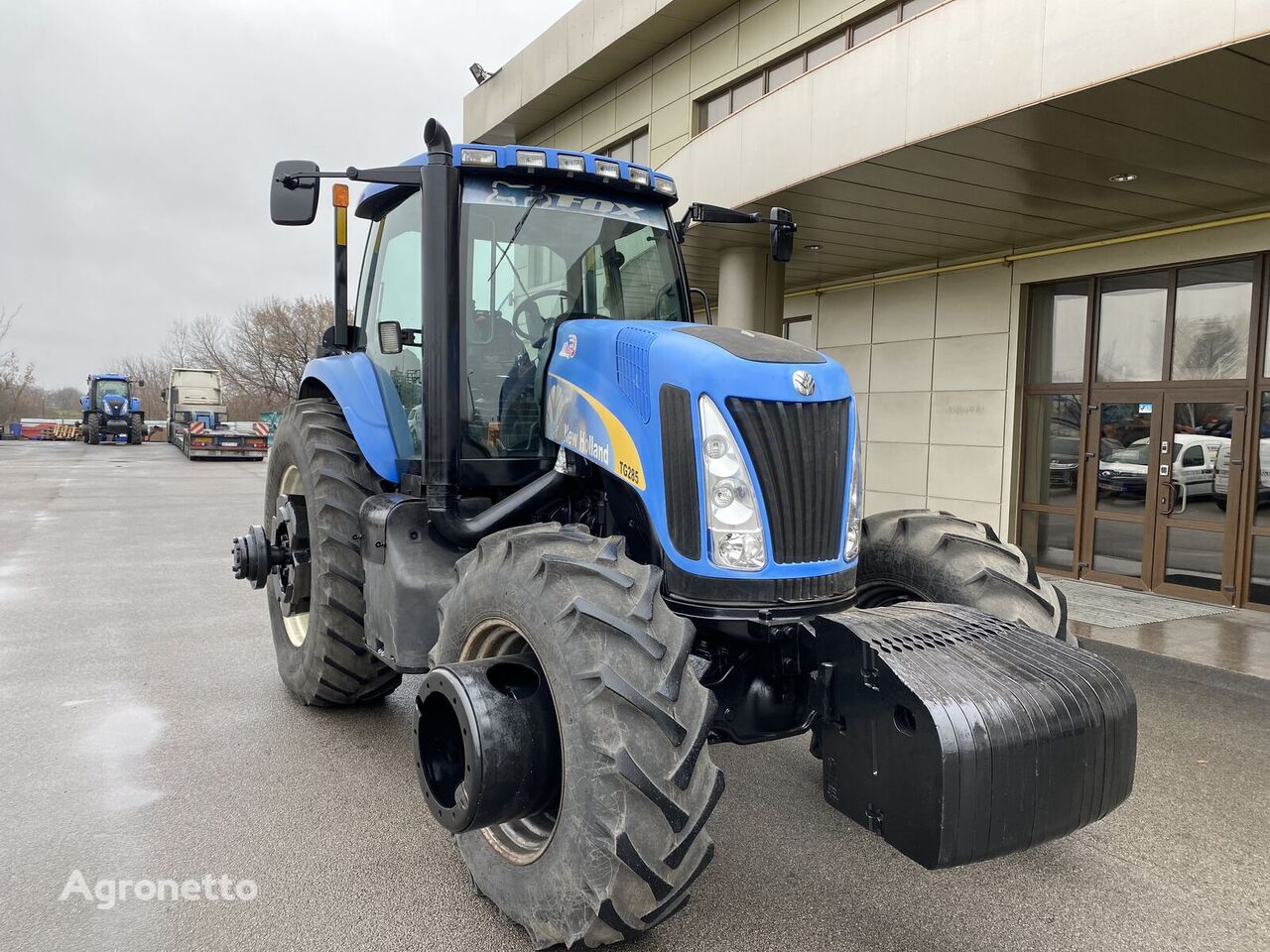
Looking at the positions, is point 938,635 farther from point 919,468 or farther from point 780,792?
point 919,468

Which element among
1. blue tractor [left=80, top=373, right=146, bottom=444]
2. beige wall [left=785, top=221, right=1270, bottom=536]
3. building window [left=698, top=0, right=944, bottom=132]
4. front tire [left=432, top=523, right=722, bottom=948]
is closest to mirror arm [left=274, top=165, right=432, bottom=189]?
front tire [left=432, top=523, right=722, bottom=948]

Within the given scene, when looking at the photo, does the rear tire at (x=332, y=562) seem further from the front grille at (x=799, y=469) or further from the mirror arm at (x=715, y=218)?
the front grille at (x=799, y=469)

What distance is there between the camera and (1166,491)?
8.63 metres

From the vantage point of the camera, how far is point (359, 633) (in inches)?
166

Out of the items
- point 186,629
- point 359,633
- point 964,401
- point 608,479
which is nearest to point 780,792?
point 608,479

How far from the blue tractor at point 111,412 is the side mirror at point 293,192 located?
3888cm

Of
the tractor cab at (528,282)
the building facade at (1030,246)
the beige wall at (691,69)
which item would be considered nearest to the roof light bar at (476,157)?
the tractor cab at (528,282)

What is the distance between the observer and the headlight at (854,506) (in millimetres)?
2965

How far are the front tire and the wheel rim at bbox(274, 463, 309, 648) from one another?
273 centimetres

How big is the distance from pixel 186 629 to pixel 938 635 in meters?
5.86

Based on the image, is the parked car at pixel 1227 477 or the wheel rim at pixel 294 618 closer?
the wheel rim at pixel 294 618

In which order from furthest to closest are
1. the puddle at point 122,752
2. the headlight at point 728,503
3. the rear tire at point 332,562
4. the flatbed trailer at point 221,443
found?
1. the flatbed trailer at point 221,443
2. the rear tire at point 332,562
3. the puddle at point 122,752
4. the headlight at point 728,503

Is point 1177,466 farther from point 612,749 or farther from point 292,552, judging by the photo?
point 612,749

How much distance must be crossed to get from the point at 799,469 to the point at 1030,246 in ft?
26.4
